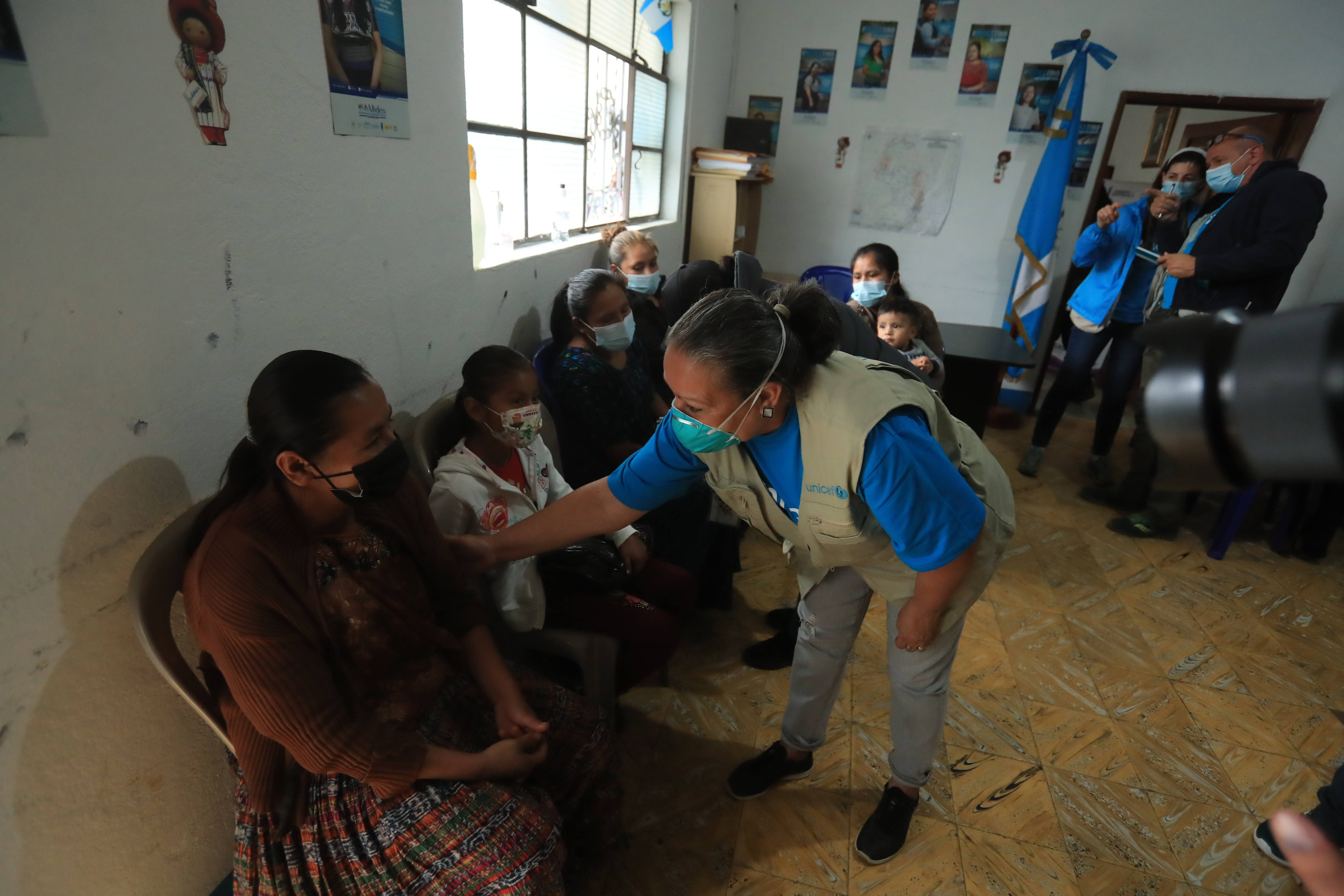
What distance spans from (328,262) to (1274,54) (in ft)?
16.9

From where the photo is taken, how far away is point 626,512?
1408 mm

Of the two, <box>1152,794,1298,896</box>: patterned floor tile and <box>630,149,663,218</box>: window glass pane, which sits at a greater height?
<box>630,149,663,218</box>: window glass pane

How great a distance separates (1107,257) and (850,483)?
329 centimetres

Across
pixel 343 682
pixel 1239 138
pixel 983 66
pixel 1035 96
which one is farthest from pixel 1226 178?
pixel 343 682

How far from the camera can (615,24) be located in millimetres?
3016

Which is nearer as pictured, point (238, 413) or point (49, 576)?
point (49, 576)

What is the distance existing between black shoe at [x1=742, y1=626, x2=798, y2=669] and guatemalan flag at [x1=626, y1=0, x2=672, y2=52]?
3.03 meters

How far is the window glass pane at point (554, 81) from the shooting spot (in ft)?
7.74

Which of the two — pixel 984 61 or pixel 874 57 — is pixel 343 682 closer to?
pixel 874 57

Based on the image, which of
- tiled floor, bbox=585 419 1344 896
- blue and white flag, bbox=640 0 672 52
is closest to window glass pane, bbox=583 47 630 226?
blue and white flag, bbox=640 0 672 52

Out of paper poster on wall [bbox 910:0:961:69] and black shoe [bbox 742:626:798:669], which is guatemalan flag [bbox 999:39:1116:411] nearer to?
paper poster on wall [bbox 910:0:961:69]

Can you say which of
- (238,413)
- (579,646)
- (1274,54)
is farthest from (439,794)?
(1274,54)

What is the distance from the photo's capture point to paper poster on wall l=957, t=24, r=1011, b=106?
13.6 ft

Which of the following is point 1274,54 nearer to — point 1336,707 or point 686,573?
point 1336,707
